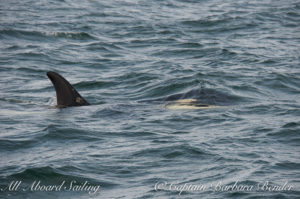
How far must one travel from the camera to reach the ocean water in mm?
8141

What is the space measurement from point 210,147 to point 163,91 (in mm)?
5294

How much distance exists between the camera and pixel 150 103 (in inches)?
519

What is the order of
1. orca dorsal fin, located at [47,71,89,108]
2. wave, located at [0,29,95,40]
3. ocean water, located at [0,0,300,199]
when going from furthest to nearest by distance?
wave, located at [0,29,95,40]
orca dorsal fin, located at [47,71,89,108]
ocean water, located at [0,0,300,199]

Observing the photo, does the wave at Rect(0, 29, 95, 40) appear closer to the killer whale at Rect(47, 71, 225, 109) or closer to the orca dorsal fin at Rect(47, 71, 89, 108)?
the killer whale at Rect(47, 71, 225, 109)

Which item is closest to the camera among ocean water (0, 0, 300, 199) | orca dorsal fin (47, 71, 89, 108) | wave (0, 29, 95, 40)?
ocean water (0, 0, 300, 199)

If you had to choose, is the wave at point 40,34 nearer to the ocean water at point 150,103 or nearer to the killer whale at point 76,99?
the ocean water at point 150,103

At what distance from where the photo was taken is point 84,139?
10.2m

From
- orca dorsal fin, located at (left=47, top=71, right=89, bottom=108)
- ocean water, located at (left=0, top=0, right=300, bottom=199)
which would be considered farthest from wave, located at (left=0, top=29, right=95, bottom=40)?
orca dorsal fin, located at (left=47, top=71, right=89, bottom=108)

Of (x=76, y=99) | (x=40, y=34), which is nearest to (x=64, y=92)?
(x=76, y=99)

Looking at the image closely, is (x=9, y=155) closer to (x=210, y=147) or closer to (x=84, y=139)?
(x=84, y=139)

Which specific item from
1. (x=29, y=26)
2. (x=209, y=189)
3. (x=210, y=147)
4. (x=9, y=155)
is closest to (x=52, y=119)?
(x=9, y=155)

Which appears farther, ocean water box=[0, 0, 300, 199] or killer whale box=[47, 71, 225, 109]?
killer whale box=[47, 71, 225, 109]

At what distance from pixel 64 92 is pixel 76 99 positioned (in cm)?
36

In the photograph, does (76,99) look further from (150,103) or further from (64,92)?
(150,103)
